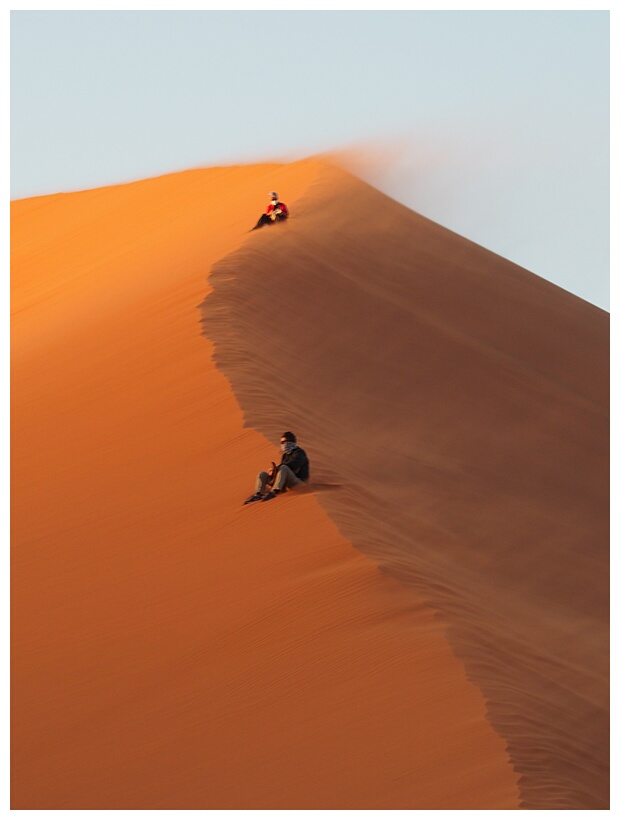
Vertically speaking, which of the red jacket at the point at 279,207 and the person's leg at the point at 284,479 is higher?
the red jacket at the point at 279,207

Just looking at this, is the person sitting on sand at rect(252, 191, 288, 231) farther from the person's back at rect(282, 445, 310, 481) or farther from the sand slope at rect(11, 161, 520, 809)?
the person's back at rect(282, 445, 310, 481)

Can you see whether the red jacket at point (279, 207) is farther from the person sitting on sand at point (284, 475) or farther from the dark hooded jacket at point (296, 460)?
the dark hooded jacket at point (296, 460)

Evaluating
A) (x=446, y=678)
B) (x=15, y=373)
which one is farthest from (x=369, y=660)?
(x=15, y=373)

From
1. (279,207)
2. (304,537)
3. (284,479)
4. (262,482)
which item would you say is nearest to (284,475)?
(284,479)

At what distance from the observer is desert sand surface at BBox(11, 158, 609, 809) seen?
8055 mm

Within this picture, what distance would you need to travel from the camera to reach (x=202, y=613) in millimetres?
9484

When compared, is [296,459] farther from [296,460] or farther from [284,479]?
[284,479]

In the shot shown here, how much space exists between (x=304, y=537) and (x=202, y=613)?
119 centimetres

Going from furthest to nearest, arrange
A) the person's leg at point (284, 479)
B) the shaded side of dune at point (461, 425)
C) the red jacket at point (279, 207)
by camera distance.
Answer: the red jacket at point (279, 207)
the person's leg at point (284, 479)
the shaded side of dune at point (461, 425)

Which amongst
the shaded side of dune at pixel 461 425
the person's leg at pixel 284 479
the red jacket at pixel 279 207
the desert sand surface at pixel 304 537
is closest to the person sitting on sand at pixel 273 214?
the red jacket at pixel 279 207

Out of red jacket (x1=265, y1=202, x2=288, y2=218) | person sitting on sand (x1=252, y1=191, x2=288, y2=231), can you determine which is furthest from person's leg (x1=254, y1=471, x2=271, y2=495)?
red jacket (x1=265, y1=202, x2=288, y2=218)

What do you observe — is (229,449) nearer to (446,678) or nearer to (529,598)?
(529,598)

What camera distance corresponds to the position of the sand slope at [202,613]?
7.91 meters

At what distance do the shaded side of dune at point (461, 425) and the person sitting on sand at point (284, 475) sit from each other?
0.29 meters
